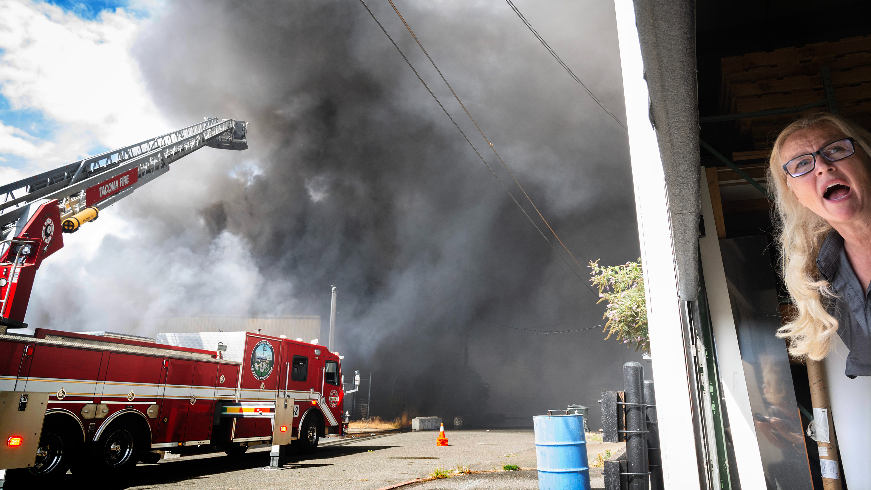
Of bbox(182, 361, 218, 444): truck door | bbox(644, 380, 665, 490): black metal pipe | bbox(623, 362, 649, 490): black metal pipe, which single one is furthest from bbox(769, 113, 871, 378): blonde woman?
bbox(182, 361, 218, 444): truck door

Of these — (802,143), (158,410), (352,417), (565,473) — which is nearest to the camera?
(802,143)

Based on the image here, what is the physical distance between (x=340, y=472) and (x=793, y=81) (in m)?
8.53

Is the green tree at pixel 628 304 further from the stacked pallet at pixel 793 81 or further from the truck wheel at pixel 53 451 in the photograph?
the truck wheel at pixel 53 451

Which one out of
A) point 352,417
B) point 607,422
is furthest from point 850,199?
point 352,417

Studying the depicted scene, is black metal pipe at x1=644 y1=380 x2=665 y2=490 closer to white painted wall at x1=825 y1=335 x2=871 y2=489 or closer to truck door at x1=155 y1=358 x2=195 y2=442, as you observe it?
white painted wall at x1=825 y1=335 x2=871 y2=489

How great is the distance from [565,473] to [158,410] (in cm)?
680

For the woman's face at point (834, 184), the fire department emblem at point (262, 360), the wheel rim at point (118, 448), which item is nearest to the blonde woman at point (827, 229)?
the woman's face at point (834, 184)

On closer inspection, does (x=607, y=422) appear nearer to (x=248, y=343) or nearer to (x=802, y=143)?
(x=802, y=143)

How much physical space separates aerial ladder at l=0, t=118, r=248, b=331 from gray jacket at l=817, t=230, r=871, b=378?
8.94 metres

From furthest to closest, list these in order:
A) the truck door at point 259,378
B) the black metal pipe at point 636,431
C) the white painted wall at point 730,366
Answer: the truck door at point 259,378 → the black metal pipe at point 636,431 → the white painted wall at point 730,366

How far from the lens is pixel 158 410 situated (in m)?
8.28

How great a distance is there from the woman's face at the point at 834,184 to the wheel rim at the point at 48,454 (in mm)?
8920

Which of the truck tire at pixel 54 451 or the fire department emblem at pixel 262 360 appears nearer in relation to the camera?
the truck tire at pixel 54 451

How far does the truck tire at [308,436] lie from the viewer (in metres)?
11.6
